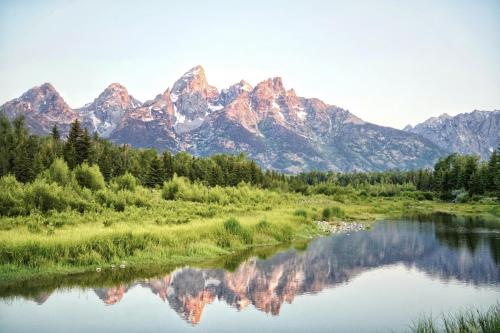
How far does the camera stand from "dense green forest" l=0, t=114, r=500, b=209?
66.9 meters

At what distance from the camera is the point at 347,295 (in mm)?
22203

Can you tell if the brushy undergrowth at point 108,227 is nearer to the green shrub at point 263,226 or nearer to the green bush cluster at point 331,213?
the green shrub at point 263,226

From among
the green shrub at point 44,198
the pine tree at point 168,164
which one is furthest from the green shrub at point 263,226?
the pine tree at point 168,164

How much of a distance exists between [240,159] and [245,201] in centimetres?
5458

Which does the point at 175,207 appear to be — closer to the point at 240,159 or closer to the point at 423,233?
the point at 423,233

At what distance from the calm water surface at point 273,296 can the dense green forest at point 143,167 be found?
94.1 ft

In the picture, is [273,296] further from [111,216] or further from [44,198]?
[44,198]

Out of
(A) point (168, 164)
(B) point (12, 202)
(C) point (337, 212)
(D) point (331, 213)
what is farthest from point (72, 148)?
(C) point (337, 212)

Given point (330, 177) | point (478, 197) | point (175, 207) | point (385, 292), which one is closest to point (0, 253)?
point (385, 292)

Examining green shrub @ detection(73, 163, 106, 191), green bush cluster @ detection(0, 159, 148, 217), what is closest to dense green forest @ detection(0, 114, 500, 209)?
green shrub @ detection(73, 163, 106, 191)

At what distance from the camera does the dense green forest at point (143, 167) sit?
220ft

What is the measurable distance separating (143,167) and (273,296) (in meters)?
78.3

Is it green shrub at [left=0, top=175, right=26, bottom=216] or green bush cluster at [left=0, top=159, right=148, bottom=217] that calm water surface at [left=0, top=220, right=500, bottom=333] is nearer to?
green shrub at [left=0, top=175, right=26, bottom=216]

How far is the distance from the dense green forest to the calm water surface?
94.1 ft
